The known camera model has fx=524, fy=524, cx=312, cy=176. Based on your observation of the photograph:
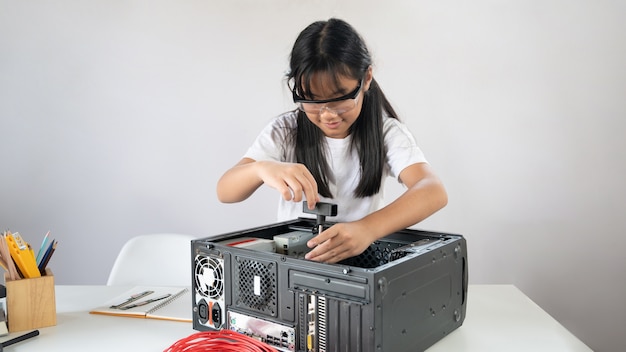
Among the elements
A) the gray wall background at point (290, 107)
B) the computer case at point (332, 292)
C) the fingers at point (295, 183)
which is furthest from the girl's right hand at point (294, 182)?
the gray wall background at point (290, 107)

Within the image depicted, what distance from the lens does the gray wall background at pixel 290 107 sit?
82.5 inches

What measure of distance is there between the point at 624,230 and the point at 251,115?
5.26ft

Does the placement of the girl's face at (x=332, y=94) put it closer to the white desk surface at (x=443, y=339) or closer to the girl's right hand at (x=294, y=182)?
the girl's right hand at (x=294, y=182)

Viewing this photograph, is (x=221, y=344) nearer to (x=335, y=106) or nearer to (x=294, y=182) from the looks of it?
(x=294, y=182)

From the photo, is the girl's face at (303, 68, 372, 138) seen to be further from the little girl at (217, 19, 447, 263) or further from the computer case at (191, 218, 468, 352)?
the computer case at (191, 218, 468, 352)

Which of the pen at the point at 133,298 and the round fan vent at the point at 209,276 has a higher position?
the round fan vent at the point at 209,276

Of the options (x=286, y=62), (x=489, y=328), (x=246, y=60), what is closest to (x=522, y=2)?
(x=286, y=62)

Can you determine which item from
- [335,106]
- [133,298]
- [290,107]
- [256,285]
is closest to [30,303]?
[133,298]

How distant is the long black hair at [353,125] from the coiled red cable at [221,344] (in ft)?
1.71

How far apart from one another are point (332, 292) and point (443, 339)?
285 mm

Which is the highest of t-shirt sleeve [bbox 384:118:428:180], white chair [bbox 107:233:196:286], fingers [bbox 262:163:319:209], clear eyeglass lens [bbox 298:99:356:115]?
clear eyeglass lens [bbox 298:99:356:115]

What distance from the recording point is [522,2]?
209 cm

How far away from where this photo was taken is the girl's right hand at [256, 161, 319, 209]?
0.92 metres

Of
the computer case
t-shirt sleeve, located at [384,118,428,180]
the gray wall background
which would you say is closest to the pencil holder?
the computer case
